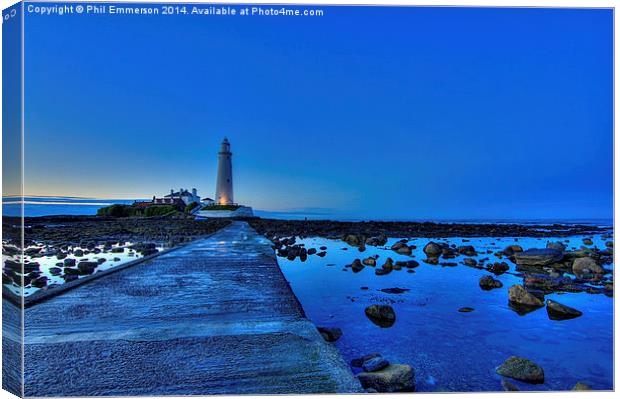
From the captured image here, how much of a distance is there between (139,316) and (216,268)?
2.99 metres

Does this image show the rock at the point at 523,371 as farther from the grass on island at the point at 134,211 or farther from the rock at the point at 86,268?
the grass on island at the point at 134,211

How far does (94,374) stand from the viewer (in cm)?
242

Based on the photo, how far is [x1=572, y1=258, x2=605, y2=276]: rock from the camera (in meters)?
8.35

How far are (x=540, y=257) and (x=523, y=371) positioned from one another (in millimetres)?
7845

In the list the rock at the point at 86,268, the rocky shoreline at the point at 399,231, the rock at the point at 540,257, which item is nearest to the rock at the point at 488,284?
the rock at the point at 540,257

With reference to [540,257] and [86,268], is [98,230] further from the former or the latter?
[540,257]

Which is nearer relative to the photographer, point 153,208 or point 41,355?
point 41,355

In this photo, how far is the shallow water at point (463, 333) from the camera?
333 centimetres

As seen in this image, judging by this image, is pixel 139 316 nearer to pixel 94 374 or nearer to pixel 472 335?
pixel 94 374

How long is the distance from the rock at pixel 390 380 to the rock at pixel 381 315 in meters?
1.72

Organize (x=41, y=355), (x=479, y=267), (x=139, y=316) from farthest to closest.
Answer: (x=479, y=267), (x=139, y=316), (x=41, y=355)

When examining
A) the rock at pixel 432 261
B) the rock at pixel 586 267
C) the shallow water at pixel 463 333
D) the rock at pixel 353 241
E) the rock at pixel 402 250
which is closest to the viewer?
the shallow water at pixel 463 333

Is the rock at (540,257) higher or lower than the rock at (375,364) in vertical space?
lower

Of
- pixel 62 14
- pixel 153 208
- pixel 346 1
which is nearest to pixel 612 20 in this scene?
pixel 346 1
